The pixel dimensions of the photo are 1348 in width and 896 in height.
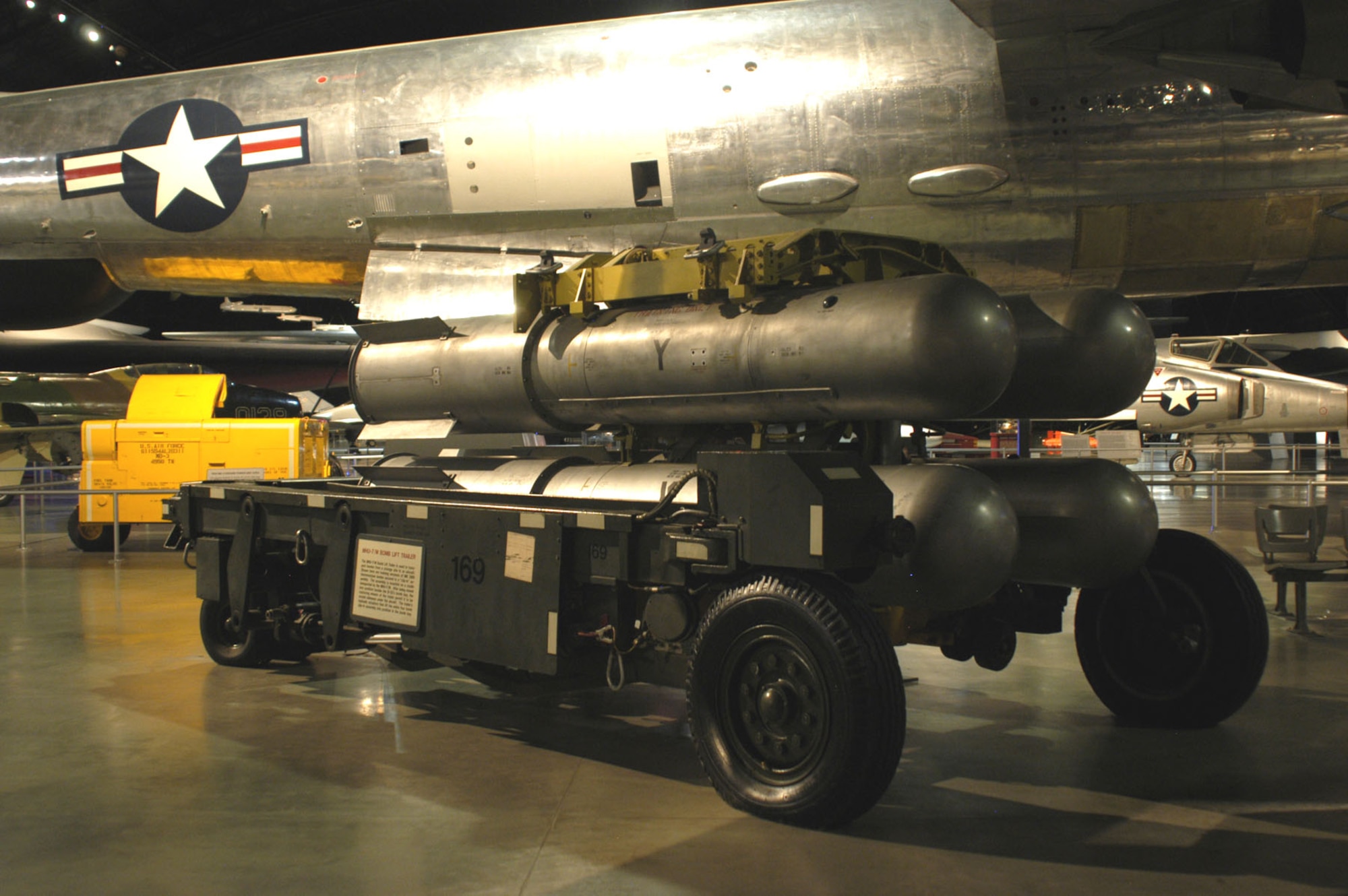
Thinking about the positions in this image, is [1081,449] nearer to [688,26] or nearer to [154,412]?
[688,26]

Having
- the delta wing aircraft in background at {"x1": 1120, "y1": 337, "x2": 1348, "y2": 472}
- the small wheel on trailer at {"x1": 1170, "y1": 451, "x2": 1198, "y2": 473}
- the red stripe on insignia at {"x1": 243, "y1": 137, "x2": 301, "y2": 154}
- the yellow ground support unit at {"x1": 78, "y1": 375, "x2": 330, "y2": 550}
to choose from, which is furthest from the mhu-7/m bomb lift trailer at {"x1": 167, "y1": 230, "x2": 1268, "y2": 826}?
the small wheel on trailer at {"x1": 1170, "y1": 451, "x2": 1198, "y2": 473}

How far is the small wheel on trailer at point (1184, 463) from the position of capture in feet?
70.2

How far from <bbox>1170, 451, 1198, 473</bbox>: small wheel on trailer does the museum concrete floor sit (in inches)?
609

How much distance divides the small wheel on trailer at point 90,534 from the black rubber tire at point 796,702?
42.2 feet

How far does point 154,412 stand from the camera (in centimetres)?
1428

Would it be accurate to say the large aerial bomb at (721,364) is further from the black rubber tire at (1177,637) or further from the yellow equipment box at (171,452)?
the yellow equipment box at (171,452)

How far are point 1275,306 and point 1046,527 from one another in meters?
Result: 33.1

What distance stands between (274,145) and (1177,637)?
289 inches

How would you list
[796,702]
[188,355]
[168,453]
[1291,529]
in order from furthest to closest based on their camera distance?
[188,355]
[168,453]
[1291,529]
[796,702]

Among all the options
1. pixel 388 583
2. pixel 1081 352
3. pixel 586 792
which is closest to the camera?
pixel 586 792

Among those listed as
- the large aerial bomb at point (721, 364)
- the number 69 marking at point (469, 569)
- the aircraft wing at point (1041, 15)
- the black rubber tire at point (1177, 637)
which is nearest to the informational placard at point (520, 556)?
the number 69 marking at point (469, 569)

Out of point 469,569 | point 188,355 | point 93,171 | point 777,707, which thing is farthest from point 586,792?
point 188,355

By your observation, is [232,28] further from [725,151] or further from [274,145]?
[725,151]

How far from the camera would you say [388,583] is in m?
5.70
